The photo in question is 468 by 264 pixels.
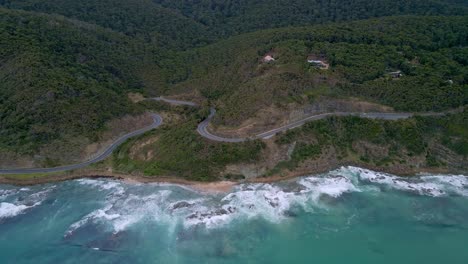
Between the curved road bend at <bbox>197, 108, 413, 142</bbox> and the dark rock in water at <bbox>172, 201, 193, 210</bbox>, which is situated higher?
the curved road bend at <bbox>197, 108, 413, 142</bbox>

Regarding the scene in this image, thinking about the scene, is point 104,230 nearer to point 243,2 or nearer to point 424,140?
point 424,140

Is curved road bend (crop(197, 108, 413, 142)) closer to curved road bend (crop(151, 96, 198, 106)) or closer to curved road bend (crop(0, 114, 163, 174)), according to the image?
curved road bend (crop(0, 114, 163, 174))

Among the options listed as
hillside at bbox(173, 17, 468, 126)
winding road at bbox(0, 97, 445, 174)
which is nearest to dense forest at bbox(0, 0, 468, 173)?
hillside at bbox(173, 17, 468, 126)

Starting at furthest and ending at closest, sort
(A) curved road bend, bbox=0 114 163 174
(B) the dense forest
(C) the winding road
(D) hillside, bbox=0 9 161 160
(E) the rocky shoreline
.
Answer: (D) hillside, bbox=0 9 161 160
(B) the dense forest
(C) the winding road
(A) curved road bend, bbox=0 114 163 174
(E) the rocky shoreline

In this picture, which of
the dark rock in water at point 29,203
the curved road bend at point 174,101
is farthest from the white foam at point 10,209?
the curved road bend at point 174,101

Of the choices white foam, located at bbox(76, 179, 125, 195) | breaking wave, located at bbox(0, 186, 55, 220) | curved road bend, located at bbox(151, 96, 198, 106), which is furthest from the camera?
curved road bend, located at bbox(151, 96, 198, 106)

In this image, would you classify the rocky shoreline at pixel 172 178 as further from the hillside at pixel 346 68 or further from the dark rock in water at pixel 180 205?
the hillside at pixel 346 68

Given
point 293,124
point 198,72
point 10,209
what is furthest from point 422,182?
point 10,209
